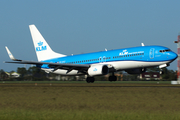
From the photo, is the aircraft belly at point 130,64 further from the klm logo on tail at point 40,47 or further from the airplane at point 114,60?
the klm logo on tail at point 40,47

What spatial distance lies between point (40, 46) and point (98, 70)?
16.6m

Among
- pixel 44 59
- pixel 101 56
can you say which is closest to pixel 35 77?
pixel 44 59

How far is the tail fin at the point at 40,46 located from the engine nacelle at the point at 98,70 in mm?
11878

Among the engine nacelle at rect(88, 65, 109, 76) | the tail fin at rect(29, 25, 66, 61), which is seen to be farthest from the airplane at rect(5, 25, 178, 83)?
the tail fin at rect(29, 25, 66, 61)

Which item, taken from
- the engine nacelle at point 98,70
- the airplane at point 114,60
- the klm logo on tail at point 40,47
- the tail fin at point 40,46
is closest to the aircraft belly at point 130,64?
the airplane at point 114,60

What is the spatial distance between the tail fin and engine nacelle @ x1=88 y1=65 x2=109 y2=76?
39.0 ft

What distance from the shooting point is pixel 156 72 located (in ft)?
334

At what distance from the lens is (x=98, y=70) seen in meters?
41.9

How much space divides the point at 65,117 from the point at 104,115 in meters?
1.66

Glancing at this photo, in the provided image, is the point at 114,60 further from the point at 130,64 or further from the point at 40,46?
the point at 40,46

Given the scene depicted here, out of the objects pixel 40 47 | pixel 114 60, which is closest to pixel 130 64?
pixel 114 60

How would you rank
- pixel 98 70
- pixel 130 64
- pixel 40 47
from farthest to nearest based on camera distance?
pixel 40 47, pixel 98 70, pixel 130 64

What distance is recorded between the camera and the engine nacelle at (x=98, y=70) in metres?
41.8

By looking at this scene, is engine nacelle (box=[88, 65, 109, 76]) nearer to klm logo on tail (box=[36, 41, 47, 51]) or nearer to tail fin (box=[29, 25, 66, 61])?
tail fin (box=[29, 25, 66, 61])
